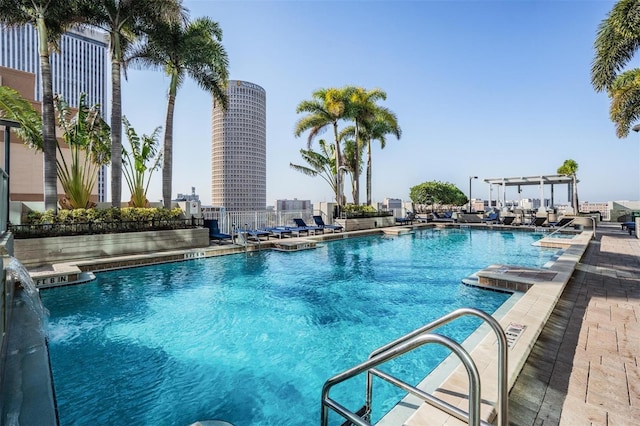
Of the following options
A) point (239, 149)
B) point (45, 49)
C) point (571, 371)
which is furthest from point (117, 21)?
point (239, 149)

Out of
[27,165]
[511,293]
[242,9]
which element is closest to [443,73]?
[242,9]

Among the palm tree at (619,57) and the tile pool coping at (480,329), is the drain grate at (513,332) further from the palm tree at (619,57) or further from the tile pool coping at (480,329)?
the palm tree at (619,57)

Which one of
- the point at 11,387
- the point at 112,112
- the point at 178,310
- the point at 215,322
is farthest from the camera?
the point at 112,112

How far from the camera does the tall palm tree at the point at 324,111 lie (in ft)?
64.4

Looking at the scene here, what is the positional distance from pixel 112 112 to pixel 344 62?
11306 millimetres

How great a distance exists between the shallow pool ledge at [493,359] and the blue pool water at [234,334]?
0.80m

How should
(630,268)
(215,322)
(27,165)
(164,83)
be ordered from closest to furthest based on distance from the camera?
(215,322) < (630,268) < (164,83) < (27,165)

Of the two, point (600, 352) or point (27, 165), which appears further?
point (27, 165)

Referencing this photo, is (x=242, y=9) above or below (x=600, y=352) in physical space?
above

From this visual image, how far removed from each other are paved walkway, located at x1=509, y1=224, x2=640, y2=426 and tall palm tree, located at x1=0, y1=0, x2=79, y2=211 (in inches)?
474

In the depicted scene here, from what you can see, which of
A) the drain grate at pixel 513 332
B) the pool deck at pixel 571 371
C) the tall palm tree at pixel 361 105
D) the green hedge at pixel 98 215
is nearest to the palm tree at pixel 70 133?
the green hedge at pixel 98 215

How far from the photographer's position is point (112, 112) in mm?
10516

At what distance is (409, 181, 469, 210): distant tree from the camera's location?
53.0 m

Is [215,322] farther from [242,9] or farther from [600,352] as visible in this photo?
[242,9]
